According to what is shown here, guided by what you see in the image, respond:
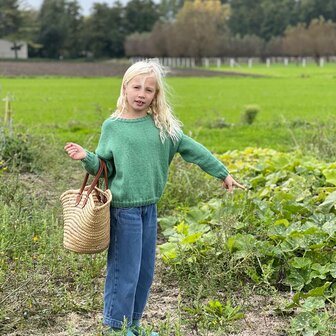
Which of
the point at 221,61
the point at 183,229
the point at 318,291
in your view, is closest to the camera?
the point at 318,291

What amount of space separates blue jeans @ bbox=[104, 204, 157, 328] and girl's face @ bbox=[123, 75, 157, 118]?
1.72ft

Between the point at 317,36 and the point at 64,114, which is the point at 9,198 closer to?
the point at 64,114

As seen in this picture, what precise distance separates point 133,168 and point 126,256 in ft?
1.45

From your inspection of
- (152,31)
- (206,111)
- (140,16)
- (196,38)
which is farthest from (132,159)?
(140,16)

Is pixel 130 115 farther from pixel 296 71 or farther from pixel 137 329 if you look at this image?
pixel 296 71

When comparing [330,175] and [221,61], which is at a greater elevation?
[330,175]

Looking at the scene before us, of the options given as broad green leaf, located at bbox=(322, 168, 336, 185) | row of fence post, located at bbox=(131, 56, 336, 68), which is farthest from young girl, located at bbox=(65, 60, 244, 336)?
row of fence post, located at bbox=(131, 56, 336, 68)

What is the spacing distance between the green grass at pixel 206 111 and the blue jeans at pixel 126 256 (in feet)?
14.8

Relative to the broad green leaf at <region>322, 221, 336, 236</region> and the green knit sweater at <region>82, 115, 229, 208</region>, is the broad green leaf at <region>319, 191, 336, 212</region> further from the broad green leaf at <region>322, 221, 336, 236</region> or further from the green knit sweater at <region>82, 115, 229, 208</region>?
the green knit sweater at <region>82, 115, 229, 208</region>

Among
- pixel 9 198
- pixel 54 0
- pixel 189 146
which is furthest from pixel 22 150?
pixel 54 0

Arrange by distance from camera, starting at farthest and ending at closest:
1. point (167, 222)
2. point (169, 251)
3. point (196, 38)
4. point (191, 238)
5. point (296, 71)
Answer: point (196, 38) → point (296, 71) → point (167, 222) → point (169, 251) → point (191, 238)

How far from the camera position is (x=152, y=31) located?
94312 mm

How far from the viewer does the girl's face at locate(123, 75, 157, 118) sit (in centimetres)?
349

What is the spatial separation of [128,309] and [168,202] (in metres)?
3.01
